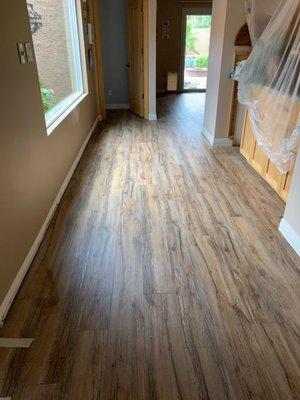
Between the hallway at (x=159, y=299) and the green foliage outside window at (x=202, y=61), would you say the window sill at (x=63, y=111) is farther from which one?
the green foliage outside window at (x=202, y=61)

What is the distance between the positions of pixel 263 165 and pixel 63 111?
2.16m

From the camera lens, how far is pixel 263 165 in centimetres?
308

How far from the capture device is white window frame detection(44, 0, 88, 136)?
328 cm

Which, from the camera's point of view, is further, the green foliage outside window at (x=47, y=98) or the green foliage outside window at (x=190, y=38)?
the green foliage outside window at (x=190, y=38)

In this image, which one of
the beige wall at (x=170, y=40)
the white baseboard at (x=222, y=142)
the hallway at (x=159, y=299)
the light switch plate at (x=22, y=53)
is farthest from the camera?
the beige wall at (x=170, y=40)

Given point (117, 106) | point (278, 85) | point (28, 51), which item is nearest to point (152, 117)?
point (117, 106)

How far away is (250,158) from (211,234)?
1.54 metres

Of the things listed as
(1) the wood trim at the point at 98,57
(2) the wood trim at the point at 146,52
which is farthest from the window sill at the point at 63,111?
(2) the wood trim at the point at 146,52

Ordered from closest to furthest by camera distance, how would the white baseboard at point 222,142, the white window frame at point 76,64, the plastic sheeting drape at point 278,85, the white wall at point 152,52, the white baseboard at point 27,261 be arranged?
the white baseboard at point 27,261 → the plastic sheeting drape at point 278,85 → the white window frame at point 76,64 → the white baseboard at point 222,142 → the white wall at point 152,52

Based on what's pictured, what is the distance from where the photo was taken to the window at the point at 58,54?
2613 mm

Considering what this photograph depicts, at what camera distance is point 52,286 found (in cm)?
180

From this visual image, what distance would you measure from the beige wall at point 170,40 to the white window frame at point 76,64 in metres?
4.25

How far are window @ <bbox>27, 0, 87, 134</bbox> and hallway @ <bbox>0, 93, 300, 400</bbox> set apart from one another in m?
0.90

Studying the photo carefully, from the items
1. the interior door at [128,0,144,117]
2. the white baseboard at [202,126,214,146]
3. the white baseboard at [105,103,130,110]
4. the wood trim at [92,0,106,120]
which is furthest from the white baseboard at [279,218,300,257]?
the white baseboard at [105,103,130,110]
